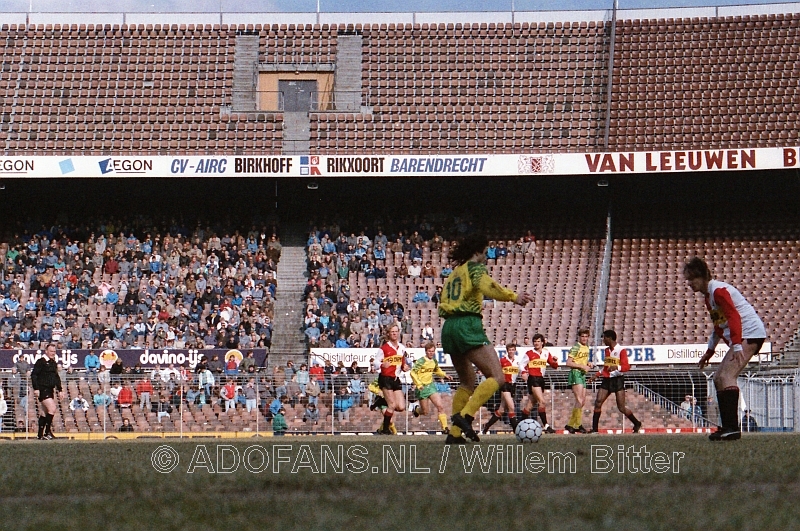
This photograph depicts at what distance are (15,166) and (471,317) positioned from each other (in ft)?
86.4

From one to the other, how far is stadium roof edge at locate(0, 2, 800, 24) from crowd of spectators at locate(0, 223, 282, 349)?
28.6 ft

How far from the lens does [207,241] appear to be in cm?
3472

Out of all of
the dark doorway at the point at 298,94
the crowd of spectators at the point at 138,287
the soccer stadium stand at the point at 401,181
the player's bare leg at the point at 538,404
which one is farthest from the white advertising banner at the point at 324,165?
the player's bare leg at the point at 538,404

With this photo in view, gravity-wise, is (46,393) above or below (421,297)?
below

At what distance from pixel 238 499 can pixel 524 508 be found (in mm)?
1403

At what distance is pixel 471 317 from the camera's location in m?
11.1

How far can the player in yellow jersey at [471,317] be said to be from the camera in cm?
1098

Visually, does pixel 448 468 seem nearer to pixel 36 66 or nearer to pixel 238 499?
pixel 238 499

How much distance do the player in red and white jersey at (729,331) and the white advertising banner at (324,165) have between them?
22200mm

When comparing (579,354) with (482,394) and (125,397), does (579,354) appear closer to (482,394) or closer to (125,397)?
(482,394)

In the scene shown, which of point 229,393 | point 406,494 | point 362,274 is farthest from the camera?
point 362,274

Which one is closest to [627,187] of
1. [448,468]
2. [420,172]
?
[420,172]

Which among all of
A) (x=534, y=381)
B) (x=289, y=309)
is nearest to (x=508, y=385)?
(x=534, y=381)

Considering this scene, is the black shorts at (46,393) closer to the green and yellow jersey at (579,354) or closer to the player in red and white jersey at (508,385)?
the player in red and white jersey at (508,385)
